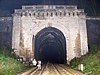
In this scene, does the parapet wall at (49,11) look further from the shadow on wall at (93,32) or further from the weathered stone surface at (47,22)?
the shadow on wall at (93,32)

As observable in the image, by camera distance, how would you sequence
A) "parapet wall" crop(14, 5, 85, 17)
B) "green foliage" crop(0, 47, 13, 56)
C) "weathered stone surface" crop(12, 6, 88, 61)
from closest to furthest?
"green foliage" crop(0, 47, 13, 56)
"weathered stone surface" crop(12, 6, 88, 61)
"parapet wall" crop(14, 5, 85, 17)

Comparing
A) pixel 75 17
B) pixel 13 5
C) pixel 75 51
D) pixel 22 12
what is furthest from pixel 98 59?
pixel 13 5

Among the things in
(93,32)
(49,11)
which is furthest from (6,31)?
(93,32)

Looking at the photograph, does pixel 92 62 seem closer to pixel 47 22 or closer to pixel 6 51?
pixel 47 22

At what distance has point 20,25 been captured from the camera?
23.2 meters

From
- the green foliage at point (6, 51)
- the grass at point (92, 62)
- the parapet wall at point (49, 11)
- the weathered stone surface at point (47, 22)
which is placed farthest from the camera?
the parapet wall at point (49, 11)

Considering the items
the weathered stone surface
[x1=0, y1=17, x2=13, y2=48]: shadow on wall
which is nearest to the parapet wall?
the weathered stone surface

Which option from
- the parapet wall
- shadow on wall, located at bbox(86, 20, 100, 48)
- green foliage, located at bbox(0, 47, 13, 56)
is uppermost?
the parapet wall

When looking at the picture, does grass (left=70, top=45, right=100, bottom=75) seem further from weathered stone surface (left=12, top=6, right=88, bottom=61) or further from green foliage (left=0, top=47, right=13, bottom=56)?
green foliage (left=0, top=47, right=13, bottom=56)

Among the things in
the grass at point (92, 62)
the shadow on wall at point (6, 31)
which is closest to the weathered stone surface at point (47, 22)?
the shadow on wall at point (6, 31)

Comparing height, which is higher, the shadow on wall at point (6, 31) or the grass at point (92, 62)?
the shadow on wall at point (6, 31)

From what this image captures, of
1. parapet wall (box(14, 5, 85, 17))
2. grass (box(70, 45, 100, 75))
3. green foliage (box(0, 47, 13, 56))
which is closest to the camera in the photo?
grass (box(70, 45, 100, 75))

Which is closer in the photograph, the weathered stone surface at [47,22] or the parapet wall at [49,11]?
the weathered stone surface at [47,22]

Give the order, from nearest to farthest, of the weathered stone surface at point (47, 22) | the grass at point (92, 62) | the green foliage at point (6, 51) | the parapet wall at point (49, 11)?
the grass at point (92, 62) → the green foliage at point (6, 51) → the weathered stone surface at point (47, 22) → the parapet wall at point (49, 11)
